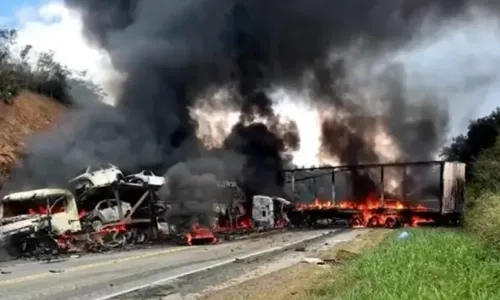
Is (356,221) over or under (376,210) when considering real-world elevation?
under

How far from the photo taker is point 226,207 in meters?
31.2

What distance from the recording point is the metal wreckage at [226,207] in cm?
2106

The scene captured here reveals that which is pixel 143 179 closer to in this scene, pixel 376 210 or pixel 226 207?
pixel 226 207

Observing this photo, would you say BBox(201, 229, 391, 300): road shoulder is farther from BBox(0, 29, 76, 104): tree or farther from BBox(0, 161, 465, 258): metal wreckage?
BBox(0, 29, 76, 104): tree

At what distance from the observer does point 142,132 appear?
32.6 meters

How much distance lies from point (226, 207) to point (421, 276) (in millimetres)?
21584

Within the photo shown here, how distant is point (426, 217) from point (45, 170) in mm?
→ 19788

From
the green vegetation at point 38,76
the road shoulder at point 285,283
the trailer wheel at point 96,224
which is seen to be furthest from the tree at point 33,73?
the road shoulder at point 285,283

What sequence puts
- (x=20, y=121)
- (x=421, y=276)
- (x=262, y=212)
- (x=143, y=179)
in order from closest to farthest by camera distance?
(x=421, y=276)
(x=143, y=179)
(x=20, y=121)
(x=262, y=212)

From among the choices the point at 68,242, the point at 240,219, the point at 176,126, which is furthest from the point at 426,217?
the point at 68,242

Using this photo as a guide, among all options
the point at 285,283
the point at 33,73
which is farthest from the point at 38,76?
the point at 285,283

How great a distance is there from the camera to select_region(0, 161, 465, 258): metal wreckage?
69.1 feet

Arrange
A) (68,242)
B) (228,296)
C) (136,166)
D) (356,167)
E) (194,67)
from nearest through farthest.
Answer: (228,296) < (68,242) < (136,166) < (194,67) < (356,167)

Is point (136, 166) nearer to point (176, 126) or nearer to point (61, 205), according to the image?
point (176, 126)
